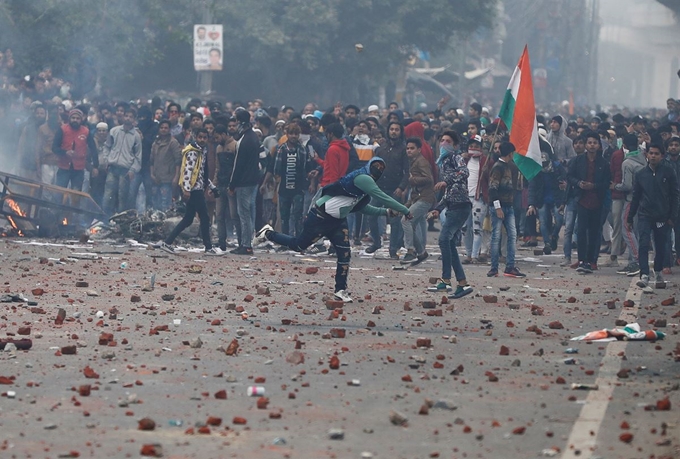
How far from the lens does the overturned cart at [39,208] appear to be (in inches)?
677

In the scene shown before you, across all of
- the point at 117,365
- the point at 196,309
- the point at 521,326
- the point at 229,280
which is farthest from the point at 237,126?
the point at 117,365

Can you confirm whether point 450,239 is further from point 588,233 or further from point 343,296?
point 588,233

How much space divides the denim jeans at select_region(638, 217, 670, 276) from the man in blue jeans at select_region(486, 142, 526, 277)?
5.31 feet

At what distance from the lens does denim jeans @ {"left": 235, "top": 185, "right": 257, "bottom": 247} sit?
16.4 m

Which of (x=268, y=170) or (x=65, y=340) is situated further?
(x=268, y=170)

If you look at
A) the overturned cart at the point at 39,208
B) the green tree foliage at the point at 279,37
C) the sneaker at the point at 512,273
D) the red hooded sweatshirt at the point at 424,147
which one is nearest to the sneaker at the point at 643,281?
the sneaker at the point at 512,273

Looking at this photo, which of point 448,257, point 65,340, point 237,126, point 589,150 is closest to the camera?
point 65,340

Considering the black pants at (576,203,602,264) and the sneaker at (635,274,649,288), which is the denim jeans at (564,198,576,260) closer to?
the black pants at (576,203,602,264)

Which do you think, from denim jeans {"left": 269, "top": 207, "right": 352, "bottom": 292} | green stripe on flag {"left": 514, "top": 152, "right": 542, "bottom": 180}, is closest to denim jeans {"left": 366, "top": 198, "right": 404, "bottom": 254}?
green stripe on flag {"left": 514, "top": 152, "right": 542, "bottom": 180}

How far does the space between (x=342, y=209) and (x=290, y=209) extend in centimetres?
581

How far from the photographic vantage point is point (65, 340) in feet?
29.6

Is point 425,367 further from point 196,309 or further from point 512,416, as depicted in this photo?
point 196,309

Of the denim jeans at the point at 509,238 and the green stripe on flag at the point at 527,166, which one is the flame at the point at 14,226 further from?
the green stripe on flag at the point at 527,166

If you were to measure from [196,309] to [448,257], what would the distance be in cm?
302
